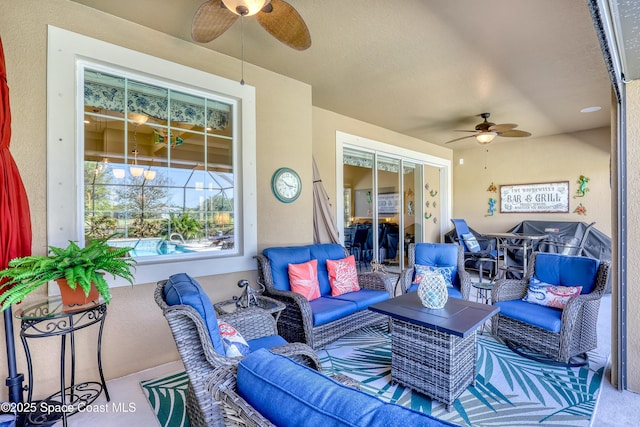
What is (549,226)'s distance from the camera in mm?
6004

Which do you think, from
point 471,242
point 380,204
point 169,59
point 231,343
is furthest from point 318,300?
point 471,242

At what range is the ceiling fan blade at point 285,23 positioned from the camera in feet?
6.51

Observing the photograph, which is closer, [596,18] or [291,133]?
[596,18]

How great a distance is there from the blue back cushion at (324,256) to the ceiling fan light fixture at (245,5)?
227 centimetres

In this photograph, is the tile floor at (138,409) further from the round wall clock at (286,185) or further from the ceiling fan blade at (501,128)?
the ceiling fan blade at (501,128)

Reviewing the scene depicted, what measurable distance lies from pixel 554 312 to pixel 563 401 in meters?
0.86

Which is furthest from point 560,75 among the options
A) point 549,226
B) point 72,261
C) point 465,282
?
point 72,261

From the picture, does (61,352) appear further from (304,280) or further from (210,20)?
(210,20)

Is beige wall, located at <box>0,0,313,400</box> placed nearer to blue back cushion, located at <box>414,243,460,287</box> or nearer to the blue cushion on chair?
the blue cushion on chair

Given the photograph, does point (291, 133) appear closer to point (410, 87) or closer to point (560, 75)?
point (410, 87)

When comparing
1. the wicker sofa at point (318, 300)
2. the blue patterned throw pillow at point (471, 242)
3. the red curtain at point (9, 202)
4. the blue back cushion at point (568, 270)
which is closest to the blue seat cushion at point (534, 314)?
the blue back cushion at point (568, 270)

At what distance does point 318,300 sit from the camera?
304cm

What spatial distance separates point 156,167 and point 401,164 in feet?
15.0

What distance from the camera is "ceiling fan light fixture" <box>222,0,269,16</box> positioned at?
5.88 feet
